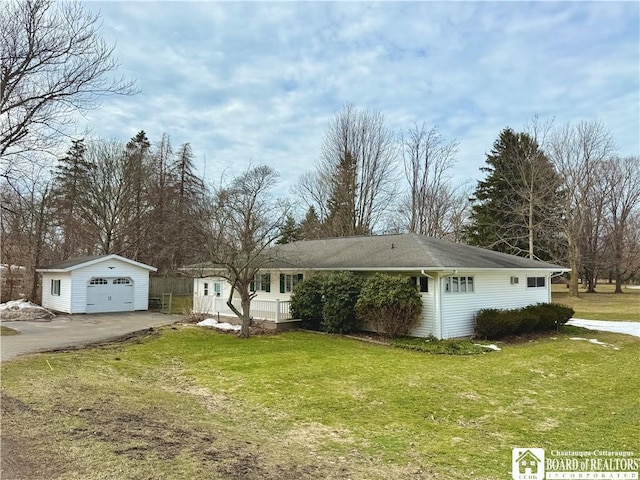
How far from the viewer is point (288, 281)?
768 inches

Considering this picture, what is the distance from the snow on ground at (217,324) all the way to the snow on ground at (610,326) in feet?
47.1

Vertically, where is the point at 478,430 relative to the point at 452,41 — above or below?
below

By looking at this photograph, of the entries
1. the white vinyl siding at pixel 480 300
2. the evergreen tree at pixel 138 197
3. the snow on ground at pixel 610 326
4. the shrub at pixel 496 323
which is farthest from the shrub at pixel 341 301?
the evergreen tree at pixel 138 197

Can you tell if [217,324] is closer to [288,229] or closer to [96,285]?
[288,229]

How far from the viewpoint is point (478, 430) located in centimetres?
625

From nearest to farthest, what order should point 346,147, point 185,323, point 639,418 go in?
point 639,418
point 185,323
point 346,147

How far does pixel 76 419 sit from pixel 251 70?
11324 mm

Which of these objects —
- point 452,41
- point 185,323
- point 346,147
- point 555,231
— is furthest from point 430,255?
point 555,231

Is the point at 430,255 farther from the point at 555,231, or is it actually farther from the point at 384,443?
the point at 555,231

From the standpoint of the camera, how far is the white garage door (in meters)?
23.3

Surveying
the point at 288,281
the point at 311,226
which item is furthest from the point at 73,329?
the point at 311,226

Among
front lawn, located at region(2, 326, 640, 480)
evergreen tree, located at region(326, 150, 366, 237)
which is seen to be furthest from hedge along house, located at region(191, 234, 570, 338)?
evergreen tree, located at region(326, 150, 366, 237)

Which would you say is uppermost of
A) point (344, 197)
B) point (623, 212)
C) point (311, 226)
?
point (623, 212)

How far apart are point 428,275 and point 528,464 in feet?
31.4
